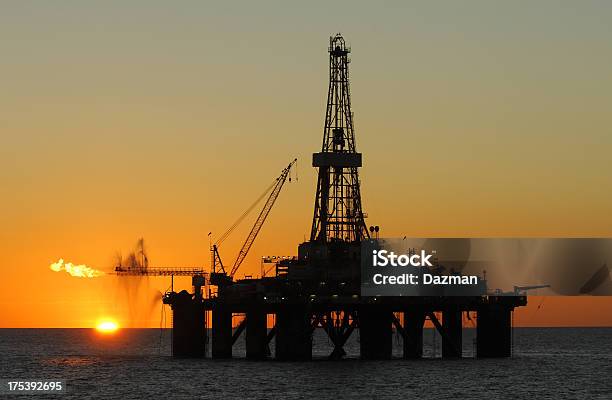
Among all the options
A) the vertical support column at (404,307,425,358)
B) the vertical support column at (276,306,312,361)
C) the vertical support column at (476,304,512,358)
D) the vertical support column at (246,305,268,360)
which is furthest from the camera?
the vertical support column at (404,307,425,358)

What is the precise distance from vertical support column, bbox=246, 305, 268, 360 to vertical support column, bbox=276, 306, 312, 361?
3.01m

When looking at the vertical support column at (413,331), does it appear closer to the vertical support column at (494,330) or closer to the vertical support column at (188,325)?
the vertical support column at (494,330)

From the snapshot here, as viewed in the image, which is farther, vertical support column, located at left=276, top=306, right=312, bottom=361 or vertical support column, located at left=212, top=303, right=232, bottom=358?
vertical support column, located at left=212, top=303, right=232, bottom=358

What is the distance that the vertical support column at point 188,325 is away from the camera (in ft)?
485

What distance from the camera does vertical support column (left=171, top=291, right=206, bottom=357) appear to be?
147750 millimetres

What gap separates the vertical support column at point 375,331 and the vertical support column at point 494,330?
936 centimetres

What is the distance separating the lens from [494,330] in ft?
462

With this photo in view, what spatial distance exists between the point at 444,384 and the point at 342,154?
42.5 meters

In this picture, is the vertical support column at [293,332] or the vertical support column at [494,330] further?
the vertical support column at [494,330]

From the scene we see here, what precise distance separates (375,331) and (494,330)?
12.3 m

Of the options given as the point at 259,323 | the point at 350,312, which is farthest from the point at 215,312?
the point at 350,312

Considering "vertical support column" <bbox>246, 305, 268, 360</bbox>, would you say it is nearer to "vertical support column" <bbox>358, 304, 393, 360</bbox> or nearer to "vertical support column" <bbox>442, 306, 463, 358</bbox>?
"vertical support column" <bbox>358, 304, 393, 360</bbox>

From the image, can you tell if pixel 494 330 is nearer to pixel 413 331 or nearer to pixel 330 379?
pixel 413 331

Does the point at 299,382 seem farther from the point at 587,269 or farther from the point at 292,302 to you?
the point at 587,269
